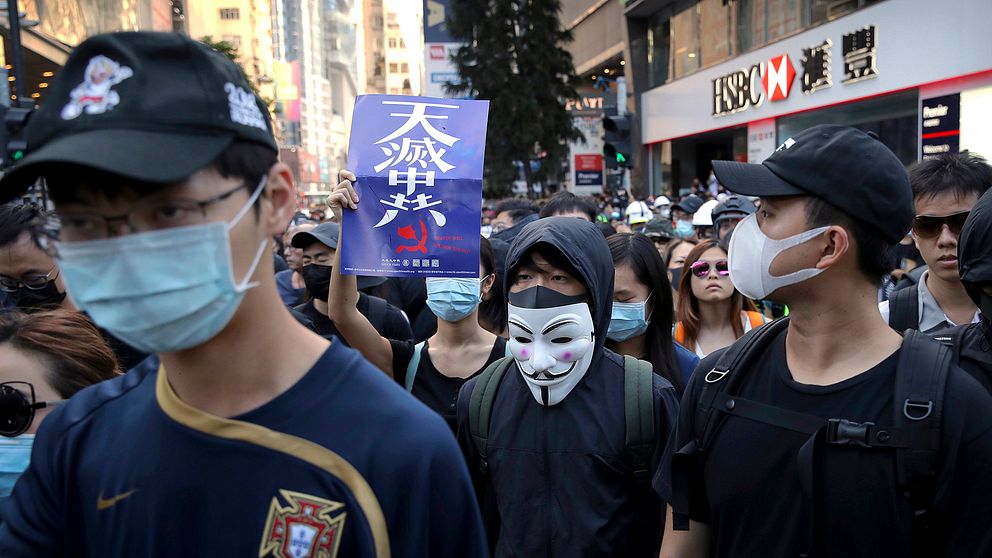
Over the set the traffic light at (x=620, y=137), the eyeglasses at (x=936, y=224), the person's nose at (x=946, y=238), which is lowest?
the person's nose at (x=946, y=238)

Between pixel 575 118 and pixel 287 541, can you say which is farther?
pixel 575 118

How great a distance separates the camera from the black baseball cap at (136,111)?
4.55ft

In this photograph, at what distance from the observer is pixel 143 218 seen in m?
1.48

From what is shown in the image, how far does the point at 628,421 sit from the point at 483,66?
29360 millimetres

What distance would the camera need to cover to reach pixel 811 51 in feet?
64.7

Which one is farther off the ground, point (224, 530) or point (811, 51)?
point (811, 51)

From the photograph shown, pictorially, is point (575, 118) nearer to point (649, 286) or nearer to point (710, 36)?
point (710, 36)

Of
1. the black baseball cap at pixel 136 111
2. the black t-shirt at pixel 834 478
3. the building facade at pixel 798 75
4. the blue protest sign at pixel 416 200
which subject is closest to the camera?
the black baseball cap at pixel 136 111

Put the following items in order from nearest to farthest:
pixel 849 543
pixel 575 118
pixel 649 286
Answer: pixel 849 543
pixel 649 286
pixel 575 118

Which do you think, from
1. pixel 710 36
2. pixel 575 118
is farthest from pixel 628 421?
pixel 575 118

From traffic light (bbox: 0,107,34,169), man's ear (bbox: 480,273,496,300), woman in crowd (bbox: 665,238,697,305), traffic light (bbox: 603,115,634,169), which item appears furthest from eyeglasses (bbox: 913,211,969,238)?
traffic light (bbox: 0,107,34,169)

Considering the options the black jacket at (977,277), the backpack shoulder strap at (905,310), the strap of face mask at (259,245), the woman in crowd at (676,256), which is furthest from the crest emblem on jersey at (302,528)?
the woman in crowd at (676,256)

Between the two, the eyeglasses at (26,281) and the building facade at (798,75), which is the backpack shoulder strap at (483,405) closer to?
the eyeglasses at (26,281)

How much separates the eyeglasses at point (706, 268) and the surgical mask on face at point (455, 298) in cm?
137
